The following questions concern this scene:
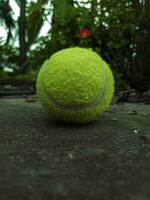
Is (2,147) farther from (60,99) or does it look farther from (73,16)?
(73,16)

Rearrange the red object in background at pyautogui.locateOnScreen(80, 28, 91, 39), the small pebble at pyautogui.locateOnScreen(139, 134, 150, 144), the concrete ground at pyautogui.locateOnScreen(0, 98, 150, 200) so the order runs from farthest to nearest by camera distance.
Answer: the red object in background at pyautogui.locateOnScreen(80, 28, 91, 39), the small pebble at pyautogui.locateOnScreen(139, 134, 150, 144), the concrete ground at pyautogui.locateOnScreen(0, 98, 150, 200)

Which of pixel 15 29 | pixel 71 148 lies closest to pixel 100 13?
pixel 71 148

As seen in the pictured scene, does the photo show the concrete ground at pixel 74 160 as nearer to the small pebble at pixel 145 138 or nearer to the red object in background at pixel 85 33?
the small pebble at pixel 145 138

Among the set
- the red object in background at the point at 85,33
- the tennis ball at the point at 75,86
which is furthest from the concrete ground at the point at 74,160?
the red object in background at the point at 85,33

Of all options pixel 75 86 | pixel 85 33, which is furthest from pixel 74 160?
pixel 85 33

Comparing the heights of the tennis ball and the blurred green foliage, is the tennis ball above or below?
below

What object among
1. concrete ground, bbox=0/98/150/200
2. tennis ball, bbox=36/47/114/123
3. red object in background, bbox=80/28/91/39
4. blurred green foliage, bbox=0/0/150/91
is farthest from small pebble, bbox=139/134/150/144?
red object in background, bbox=80/28/91/39

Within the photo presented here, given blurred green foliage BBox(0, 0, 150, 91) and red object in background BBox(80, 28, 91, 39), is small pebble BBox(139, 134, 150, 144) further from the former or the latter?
red object in background BBox(80, 28, 91, 39)

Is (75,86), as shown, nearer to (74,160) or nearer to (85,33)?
(74,160)
